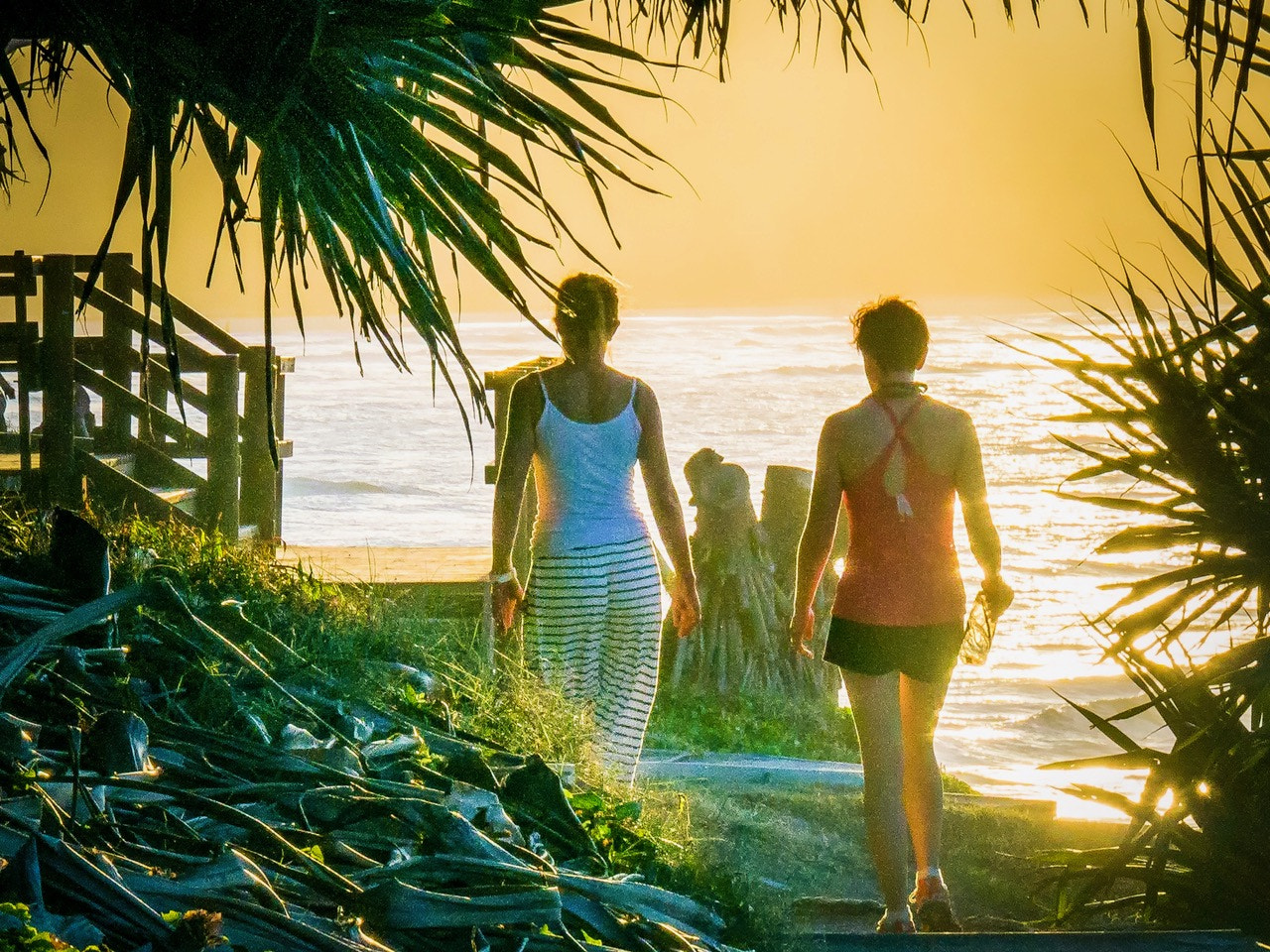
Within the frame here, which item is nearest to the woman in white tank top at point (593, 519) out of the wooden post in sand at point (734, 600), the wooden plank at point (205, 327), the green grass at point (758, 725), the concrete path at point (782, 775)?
the concrete path at point (782, 775)

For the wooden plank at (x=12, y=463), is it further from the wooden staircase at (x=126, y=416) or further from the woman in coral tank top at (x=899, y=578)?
the woman in coral tank top at (x=899, y=578)

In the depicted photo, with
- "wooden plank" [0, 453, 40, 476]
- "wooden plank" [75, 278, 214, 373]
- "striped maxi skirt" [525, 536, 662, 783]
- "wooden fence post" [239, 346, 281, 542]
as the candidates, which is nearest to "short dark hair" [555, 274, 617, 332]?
"striped maxi skirt" [525, 536, 662, 783]

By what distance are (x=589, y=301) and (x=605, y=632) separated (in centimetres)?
105

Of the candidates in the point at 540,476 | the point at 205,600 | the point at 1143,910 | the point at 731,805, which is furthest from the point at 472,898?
the point at 731,805

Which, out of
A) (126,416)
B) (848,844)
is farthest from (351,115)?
(126,416)

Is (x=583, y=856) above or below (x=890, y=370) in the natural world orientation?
below

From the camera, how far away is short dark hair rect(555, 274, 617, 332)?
4055 millimetres

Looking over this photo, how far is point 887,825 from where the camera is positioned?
392 centimetres

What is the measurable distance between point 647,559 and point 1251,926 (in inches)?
84.2

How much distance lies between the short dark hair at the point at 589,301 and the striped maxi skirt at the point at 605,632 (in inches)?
27.2

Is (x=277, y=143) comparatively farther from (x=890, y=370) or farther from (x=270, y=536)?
(x=270, y=536)

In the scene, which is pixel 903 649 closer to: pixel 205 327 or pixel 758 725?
pixel 758 725

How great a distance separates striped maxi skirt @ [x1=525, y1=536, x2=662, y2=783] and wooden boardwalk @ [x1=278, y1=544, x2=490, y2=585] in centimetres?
216

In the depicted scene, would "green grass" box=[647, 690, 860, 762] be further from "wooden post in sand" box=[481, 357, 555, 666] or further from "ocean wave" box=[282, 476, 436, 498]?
"ocean wave" box=[282, 476, 436, 498]
